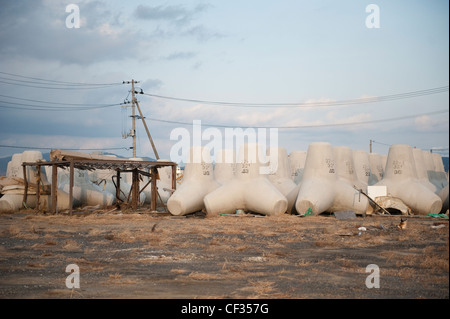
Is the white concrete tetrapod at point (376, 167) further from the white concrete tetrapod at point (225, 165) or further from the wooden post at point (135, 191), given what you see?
the wooden post at point (135, 191)

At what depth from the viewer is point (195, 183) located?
21.7 m

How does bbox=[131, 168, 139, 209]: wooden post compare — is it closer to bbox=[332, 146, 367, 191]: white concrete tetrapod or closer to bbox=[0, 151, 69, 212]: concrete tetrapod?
bbox=[0, 151, 69, 212]: concrete tetrapod

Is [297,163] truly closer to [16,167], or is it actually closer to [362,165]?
[362,165]

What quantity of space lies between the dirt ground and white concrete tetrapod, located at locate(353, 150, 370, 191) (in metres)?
10.8

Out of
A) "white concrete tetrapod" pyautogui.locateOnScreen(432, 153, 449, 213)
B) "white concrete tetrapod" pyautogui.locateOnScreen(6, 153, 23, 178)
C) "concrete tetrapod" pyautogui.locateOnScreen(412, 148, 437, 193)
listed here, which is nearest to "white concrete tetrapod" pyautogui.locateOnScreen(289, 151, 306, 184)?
"concrete tetrapod" pyautogui.locateOnScreen(412, 148, 437, 193)

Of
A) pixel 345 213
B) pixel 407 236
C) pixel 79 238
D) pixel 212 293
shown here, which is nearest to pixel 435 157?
pixel 345 213

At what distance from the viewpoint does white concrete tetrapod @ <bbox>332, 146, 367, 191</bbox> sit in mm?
22875

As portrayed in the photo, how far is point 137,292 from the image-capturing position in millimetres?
6422

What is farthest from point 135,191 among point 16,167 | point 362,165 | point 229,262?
point 229,262

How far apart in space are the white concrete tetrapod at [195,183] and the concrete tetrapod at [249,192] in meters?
0.87

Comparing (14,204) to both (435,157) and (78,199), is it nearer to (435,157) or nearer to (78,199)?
(78,199)

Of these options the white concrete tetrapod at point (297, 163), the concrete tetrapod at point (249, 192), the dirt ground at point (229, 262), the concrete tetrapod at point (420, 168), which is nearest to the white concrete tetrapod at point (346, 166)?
the concrete tetrapod at point (420, 168)

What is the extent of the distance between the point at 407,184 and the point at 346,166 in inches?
110

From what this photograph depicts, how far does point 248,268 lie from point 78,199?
1914 centimetres
